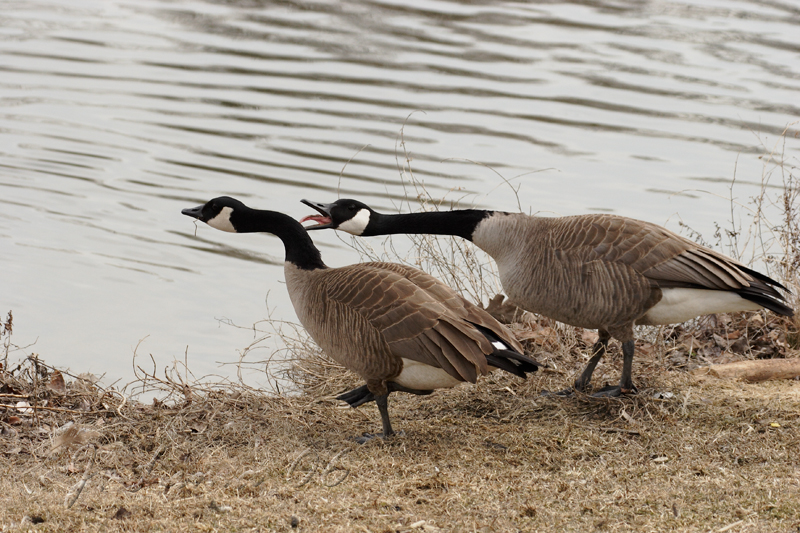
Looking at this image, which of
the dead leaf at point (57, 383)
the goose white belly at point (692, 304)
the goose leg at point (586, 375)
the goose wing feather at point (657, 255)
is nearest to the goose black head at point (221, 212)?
the dead leaf at point (57, 383)

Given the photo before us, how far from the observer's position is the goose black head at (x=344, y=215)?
634 cm

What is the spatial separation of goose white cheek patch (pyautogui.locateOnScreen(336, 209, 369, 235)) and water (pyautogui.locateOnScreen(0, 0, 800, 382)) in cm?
170

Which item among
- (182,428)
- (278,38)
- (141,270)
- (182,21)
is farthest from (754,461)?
(182,21)

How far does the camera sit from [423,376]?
5230 millimetres

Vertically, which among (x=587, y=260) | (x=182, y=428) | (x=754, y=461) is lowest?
(x=182, y=428)

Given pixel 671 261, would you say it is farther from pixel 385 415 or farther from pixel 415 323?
pixel 385 415

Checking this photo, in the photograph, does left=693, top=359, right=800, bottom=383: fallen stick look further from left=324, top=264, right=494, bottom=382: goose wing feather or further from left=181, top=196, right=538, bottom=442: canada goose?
left=324, top=264, right=494, bottom=382: goose wing feather

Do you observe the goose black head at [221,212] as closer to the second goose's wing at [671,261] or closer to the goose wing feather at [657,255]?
the goose wing feather at [657,255]

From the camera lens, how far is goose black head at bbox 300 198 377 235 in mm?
6344

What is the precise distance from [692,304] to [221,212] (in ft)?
10.6

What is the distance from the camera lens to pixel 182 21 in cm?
1966

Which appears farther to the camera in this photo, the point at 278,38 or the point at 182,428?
the point at 278,38

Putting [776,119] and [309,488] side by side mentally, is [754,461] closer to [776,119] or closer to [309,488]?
[309,488]

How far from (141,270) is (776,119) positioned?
32.1ft
